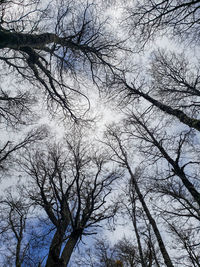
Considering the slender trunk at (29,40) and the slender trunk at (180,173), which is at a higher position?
the slender trunk at (29,40)

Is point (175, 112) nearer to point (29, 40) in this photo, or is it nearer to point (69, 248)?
point (29, 40)

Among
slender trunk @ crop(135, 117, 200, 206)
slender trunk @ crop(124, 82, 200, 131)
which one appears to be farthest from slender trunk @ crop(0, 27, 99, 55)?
slender trunk @ crop(135, 117, 200, 206)

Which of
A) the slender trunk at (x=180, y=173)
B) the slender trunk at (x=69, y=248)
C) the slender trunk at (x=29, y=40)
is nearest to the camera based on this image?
→ the slender trunk at (x=29, y=40)

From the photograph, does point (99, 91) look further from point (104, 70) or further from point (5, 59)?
point (5, 59)

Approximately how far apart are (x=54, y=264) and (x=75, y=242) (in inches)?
29.2

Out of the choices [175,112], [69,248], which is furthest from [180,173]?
[69,248]

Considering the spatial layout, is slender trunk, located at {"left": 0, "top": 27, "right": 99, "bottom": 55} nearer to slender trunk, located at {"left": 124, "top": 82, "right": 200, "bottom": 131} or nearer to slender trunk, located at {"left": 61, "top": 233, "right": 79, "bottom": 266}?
slender trunk, located at {"left": 124, "top": 82, "right": 200, "bottom": 131}

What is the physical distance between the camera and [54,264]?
4180 mm

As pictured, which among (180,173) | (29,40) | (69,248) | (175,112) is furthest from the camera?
(175,112)

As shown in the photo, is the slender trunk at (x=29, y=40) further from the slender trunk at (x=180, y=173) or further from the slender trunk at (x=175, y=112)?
the slender trunk at (x=180, y=173)

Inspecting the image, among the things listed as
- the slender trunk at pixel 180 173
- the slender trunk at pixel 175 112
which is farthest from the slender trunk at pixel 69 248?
the slender trunk at pixel 175 112

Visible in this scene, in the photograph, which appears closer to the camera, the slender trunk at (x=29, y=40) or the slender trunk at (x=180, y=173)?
the slender trunk at (x=29, y=40)

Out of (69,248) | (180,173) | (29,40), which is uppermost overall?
(29,40)

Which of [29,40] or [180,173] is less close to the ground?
[29,40]
